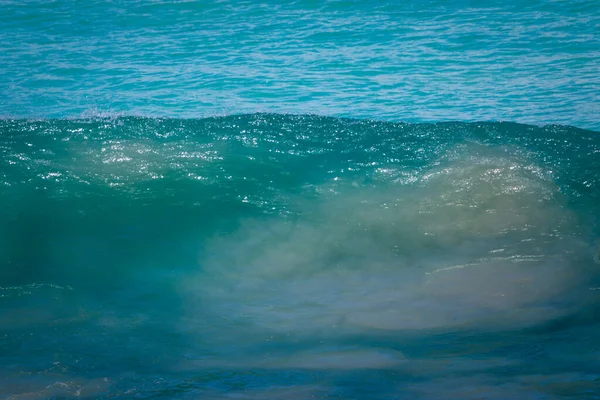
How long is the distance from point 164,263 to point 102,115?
2.35m

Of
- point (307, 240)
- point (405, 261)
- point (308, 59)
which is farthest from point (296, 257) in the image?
Answer: point (308, 59)

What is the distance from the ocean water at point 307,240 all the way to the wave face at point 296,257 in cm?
2

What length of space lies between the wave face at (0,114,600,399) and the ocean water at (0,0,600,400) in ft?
0.05

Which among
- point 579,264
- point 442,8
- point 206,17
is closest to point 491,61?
point 442,8

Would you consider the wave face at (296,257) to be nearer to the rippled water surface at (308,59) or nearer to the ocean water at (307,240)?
the ocean water at (307,240)

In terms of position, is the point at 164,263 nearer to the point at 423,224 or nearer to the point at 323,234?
the point at 323,234

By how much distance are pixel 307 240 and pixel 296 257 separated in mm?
227

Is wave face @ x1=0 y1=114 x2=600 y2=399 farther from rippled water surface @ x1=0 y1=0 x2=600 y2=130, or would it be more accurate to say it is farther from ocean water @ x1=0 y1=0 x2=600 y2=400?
rippled water surface @ x1=0 y1=0 x2=600 y2=130

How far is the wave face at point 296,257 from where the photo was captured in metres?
3.23

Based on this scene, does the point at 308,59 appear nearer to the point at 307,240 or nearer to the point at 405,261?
the point at 307,240

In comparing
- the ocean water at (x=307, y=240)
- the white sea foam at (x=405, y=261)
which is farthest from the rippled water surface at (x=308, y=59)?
the white sea foam at (x=405, y=261)

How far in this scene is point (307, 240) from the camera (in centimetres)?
490

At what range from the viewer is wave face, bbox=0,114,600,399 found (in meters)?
3.23

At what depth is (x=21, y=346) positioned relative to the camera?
3504 millimetres
